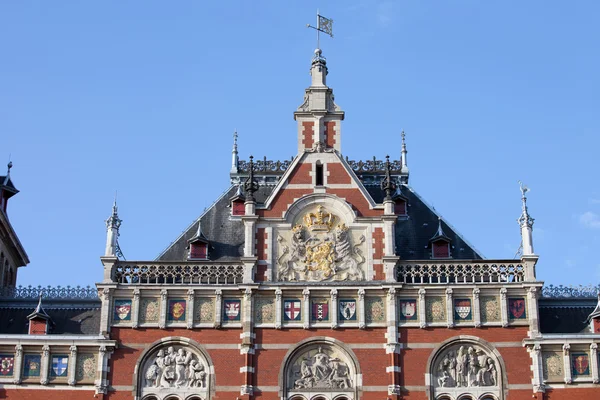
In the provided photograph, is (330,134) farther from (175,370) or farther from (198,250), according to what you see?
(175,370)

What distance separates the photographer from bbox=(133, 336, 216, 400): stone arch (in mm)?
40875

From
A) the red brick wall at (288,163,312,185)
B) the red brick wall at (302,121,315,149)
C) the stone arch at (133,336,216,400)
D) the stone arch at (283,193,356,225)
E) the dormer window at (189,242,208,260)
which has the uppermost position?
the red brick wall at (302,121,315,149)

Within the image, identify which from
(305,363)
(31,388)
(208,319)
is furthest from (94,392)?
(305,363)

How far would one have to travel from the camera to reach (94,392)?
134 feet

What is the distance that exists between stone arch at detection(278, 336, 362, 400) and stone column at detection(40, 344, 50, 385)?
8.58 m

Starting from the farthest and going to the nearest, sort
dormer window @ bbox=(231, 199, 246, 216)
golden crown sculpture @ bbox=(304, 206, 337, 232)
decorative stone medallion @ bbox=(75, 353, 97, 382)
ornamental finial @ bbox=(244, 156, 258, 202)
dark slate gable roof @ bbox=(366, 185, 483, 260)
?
dormer window @ bbox=(231, 199, 246, 216)
dark slate gable roof @ bbox=(366, 185, 483, 260)
ornamental finial @ bbox=(244, 156, 258, 202)
golden crown sculpture @ bbox=(304, 206, 337, 232)
decorative stone medallion @ bbox=(75, 353, 97, 382)

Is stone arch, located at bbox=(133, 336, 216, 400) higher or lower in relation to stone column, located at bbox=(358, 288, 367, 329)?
lower

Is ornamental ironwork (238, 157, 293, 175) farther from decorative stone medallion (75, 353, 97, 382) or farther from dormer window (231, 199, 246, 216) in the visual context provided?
decorative stone medallion (75, 353, 97, 382)

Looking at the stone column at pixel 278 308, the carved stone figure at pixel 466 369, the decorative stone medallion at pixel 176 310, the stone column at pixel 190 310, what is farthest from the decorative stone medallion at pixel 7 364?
the carved stone figure at pixel 466 369

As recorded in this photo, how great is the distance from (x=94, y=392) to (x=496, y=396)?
14.6m

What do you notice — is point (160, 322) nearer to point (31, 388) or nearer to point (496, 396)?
point (31, 388)

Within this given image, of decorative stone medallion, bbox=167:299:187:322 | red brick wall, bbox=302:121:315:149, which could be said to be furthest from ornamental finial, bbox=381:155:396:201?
decorative stone medallion, bbox=167:299:187:322

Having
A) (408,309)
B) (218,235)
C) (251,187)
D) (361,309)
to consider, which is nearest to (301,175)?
(251,187)

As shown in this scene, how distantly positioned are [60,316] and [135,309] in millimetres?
3902
